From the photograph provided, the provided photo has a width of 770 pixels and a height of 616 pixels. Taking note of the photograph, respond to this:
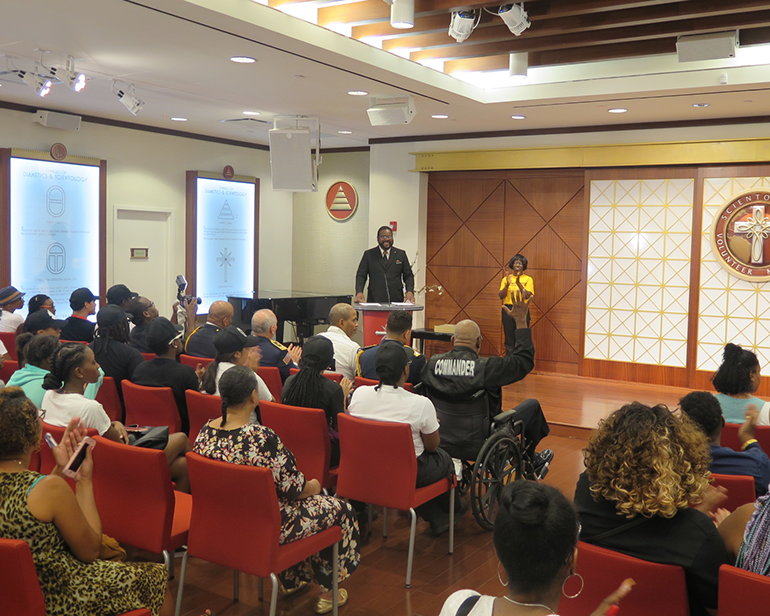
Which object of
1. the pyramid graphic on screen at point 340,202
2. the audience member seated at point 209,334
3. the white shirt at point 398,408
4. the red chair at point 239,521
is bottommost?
the red chair at point 239,521

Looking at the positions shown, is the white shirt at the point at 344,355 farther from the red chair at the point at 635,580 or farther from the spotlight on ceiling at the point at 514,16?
the red chair at the point at 635,580

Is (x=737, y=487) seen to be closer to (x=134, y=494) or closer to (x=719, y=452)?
(x=719, y=452)

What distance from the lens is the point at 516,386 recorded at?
8.60m

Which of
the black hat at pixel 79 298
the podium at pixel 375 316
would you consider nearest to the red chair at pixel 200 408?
the black hat at pixel 79 298

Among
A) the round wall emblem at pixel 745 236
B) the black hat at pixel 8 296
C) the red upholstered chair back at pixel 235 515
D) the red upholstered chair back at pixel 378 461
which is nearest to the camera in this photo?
the red upholstered chair back at pixel 235 515

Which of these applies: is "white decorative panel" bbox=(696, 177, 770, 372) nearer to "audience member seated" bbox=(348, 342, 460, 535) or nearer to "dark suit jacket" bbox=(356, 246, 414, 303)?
"dark suit jacket" bbox=(356, 246, 414, 303)

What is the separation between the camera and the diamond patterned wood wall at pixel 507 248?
30.7 feet

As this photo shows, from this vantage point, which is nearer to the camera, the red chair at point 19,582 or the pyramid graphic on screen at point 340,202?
the red chair at point 19,582

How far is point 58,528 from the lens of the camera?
230 cm

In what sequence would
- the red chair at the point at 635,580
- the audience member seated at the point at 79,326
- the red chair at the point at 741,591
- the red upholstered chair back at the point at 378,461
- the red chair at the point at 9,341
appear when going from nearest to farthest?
the red chair at the point at 741,591, the red chair at the point at 635,580, the red upholstered chair back at the point at 378,461, the audience member seated at the point at 79,326, the red chair at the point at 9,341

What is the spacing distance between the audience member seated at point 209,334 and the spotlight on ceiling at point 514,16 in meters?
2.81

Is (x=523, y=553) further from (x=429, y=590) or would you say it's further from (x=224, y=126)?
(x=224, y=126)

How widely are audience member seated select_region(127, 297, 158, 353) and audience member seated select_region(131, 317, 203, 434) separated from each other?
4.44 ft

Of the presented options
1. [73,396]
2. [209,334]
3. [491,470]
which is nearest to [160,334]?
[209,334]
